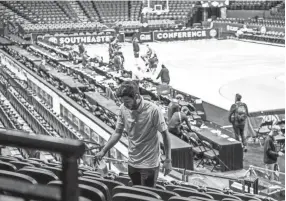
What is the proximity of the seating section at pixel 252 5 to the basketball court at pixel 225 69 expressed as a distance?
10.0 m

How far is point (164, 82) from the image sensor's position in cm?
1884

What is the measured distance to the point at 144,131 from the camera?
4.68m

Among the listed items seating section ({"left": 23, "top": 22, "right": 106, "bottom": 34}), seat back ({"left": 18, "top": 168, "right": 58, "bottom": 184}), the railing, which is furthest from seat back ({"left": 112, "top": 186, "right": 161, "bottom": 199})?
seating section ({"left": 23, "top": 22, "right": 106, "bottom": 34})

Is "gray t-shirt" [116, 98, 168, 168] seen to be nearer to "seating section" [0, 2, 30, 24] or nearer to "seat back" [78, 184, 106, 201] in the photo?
"seat back" [78, 184, 106, 201]

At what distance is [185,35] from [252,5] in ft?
35.8

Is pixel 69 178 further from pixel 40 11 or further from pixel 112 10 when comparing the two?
pixel 112 10

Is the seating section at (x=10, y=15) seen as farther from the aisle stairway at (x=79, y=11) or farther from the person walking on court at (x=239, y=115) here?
the person walking on court at (x=239, y=115)

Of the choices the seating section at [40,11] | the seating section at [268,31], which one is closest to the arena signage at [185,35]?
the seating section at [268,31]

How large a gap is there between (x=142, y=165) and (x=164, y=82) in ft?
46.5

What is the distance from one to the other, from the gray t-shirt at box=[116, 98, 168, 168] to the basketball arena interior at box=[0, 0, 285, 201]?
196 mm

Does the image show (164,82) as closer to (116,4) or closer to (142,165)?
(142,165)

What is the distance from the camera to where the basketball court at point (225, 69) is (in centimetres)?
1834

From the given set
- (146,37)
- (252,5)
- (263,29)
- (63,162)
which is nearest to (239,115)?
(63,162)

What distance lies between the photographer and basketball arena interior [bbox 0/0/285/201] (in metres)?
3.52
